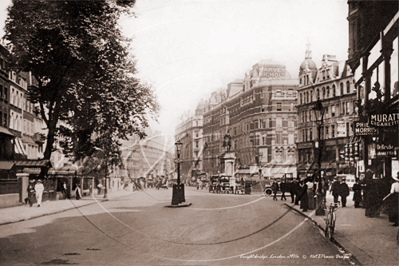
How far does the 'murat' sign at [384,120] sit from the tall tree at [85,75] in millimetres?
6139

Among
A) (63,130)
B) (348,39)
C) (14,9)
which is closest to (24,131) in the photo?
(63,130)

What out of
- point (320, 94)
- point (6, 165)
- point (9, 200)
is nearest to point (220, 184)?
point (320, 94)

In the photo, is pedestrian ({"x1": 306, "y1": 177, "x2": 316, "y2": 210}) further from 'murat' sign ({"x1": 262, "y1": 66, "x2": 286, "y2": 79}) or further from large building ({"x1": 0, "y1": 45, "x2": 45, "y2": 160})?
large building ({"x1": 0, "y1": 45, "x2": 45, "y2": 160})

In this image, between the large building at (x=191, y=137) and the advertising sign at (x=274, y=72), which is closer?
the advertising sign at (x=274, y=72)

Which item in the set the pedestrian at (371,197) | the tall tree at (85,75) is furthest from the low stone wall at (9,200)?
the pedestrian at (371,197)

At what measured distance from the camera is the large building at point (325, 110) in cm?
735

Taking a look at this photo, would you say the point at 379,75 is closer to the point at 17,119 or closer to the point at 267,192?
the point at 267,192

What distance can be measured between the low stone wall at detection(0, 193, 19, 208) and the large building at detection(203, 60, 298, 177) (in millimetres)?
6048

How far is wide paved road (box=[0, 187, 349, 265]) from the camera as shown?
7.59 metres

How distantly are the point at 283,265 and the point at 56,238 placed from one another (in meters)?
5.06

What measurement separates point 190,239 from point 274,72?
11.0ft

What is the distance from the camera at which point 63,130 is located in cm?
844

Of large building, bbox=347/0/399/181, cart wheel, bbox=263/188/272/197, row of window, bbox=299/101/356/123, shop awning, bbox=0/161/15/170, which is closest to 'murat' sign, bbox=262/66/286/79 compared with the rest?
row of window, bbox=299/101/356/123

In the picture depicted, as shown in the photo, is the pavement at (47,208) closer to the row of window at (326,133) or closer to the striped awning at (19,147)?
the striped awning at (19,147)
